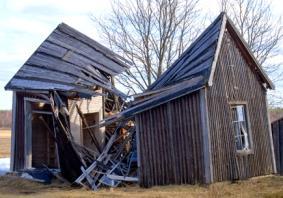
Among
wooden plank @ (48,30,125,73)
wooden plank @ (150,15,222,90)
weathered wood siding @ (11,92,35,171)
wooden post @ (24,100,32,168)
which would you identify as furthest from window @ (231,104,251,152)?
weathered wood siding @ (11,92,35,171)

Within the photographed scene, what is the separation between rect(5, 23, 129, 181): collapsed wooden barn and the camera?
1938 centimetres

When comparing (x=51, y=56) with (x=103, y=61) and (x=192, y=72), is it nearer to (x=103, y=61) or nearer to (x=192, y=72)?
(x=103, y=61)

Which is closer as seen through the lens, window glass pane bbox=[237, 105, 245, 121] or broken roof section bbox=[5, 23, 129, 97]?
window glass pane bbox=[237, 105, 245, 121]

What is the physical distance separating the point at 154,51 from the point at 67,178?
663 inches

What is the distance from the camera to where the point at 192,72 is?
58.0 feet

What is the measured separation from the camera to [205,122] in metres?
16.2

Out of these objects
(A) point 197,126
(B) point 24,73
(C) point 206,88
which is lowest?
(A) point 197,126

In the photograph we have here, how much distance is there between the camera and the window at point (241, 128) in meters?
17.8

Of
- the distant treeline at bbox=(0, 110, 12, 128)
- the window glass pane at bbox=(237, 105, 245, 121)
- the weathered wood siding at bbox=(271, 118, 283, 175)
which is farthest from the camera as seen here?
the distant treeline at bbox=(0, 110, 12, 128)

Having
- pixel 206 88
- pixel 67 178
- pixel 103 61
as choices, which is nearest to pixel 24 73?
pixel 103 61

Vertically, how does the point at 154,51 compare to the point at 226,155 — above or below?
above

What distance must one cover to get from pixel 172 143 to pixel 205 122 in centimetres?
126

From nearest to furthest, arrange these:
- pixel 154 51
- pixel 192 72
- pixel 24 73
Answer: pixel 192 72
pixel 24 73
pixel 154 51

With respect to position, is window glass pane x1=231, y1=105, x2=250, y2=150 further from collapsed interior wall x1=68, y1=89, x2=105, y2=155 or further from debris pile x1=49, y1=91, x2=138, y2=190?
collapsed interior wall x1=68, y1=89, x2=105, y2=155
